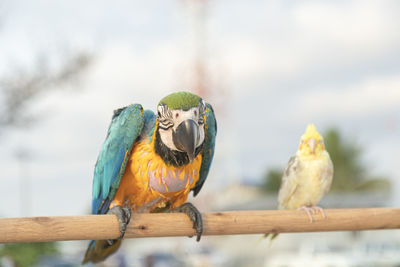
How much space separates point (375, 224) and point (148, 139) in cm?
111

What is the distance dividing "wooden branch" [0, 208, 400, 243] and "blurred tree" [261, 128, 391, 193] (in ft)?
45.0

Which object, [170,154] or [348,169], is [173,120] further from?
[348,169]

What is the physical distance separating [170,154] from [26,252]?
3.33 m

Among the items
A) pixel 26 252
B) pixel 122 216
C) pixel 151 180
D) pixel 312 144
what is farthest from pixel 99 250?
pixel 26 252

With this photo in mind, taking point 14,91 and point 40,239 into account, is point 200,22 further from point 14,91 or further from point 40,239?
point 40,239

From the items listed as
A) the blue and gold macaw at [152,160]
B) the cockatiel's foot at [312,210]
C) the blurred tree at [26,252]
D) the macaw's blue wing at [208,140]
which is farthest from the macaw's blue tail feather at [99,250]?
the blurred tree at [26,252]

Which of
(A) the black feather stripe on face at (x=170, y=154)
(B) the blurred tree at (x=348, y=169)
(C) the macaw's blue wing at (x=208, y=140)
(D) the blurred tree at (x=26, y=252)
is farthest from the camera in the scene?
(B) the blurred tree at (x=348, y=169)

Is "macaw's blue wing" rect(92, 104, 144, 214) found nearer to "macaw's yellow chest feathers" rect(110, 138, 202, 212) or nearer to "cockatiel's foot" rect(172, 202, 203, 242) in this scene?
"macaw's yellow chest feathers" rect(110, 138, 202, 212)

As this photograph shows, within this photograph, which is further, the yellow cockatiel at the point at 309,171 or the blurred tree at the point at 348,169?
the blurred tree at the point at 348,169

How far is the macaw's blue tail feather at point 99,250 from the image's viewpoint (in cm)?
203

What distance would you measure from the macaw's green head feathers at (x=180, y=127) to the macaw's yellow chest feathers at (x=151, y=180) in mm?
56

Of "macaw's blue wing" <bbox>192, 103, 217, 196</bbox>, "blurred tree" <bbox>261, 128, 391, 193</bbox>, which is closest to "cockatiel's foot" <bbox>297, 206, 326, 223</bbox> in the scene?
"macaw's blue wing" <bbox>192, 103, 217, 196</bbox>

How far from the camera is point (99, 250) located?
2.05m

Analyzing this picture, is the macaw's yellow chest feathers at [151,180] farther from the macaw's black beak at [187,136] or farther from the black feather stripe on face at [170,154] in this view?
the macaw's black beak at [187,136]
